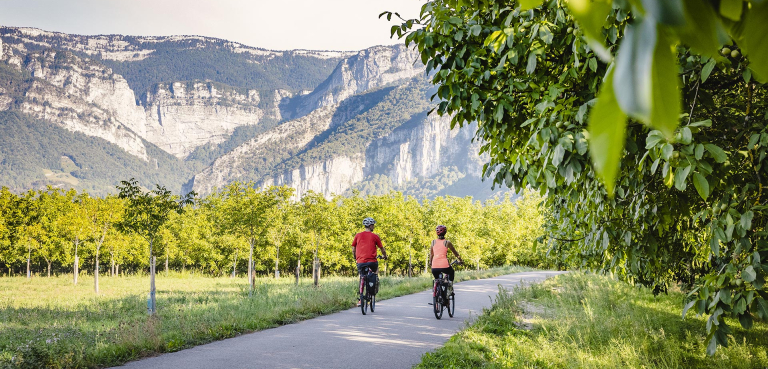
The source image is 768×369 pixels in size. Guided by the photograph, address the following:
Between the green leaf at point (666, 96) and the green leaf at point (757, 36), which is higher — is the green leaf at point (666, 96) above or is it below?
below

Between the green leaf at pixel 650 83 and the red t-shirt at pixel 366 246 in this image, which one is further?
the red t-shirt at pixel 366 246

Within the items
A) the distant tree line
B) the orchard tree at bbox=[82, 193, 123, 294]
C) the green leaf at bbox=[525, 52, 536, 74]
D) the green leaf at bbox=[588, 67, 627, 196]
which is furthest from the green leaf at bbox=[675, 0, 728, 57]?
the orchard tree at bbox=[82, 193, 123, 294]

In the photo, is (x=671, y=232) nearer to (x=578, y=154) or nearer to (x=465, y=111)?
(x=465, y=111)

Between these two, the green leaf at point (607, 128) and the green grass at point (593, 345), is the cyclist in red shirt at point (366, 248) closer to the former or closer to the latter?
the green grass at point (593, 345)

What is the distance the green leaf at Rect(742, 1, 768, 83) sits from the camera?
0.40 m

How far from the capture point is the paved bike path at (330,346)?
19.6 feet

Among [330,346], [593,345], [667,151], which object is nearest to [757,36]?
[667,151]

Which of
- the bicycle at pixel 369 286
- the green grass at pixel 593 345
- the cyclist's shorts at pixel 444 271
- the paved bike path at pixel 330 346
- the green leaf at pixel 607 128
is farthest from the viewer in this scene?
the bicycle at pixel 369 286

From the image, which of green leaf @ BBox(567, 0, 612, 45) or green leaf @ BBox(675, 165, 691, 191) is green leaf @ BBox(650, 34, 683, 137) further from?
green leaf @ BBox(675, 165, 691, 191)

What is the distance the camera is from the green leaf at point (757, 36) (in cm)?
40

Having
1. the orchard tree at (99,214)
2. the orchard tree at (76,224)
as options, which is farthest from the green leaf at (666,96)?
the orchard tree at (76,224)

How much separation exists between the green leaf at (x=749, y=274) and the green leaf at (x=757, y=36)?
9.85 ft

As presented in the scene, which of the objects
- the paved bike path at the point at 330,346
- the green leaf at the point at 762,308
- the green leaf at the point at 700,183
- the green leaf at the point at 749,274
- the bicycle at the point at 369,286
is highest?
the green leaf at the point at 700,183

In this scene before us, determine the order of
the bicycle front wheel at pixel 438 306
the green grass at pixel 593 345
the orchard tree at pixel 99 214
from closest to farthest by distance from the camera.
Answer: the green grass at pixel 593 345
the bicycle front wheel at pixel 438 306
the orchard tree at pixel 99 214
